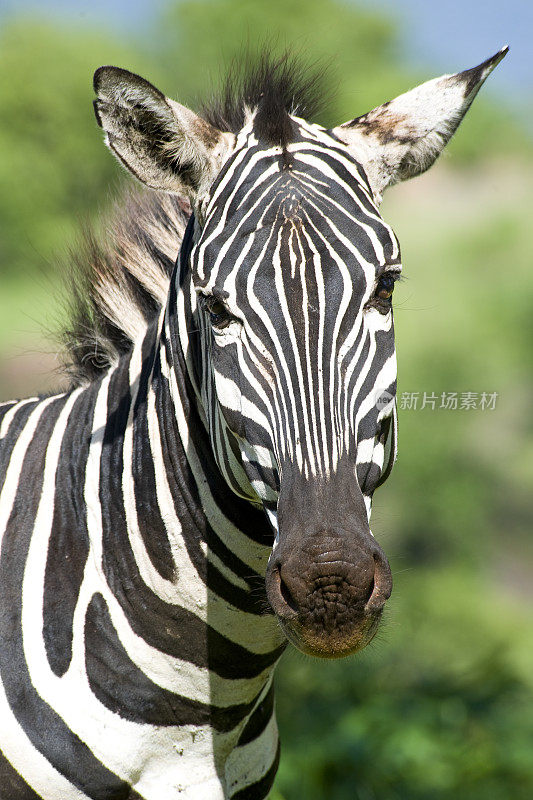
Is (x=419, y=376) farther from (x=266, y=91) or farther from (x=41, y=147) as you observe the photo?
(x=266, y=91)

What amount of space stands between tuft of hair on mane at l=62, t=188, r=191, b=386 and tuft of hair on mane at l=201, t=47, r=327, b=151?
46 cm

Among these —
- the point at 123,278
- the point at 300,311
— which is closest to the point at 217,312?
the point at 300,311

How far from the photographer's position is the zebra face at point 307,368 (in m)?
2.05

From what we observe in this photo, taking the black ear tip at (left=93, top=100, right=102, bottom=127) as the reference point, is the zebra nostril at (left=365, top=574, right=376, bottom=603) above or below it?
below

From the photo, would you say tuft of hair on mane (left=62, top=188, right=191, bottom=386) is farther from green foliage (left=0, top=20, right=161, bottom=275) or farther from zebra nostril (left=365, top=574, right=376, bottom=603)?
green foliage (left=0, top=20, right=161, bottom=275)

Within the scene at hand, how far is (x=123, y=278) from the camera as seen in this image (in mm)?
3242

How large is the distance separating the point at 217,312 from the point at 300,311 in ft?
0.91

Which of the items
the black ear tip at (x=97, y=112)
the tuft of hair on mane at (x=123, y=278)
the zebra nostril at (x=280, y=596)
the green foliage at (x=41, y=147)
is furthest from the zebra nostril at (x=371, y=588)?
the green foliage at (x=41, y=147)

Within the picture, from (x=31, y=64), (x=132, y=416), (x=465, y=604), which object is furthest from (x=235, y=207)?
(x=31, y=64)

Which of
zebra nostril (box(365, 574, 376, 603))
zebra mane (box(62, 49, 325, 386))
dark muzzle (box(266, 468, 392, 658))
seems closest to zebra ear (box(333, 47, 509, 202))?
zebra mane (box(62, 49, 325, 386))

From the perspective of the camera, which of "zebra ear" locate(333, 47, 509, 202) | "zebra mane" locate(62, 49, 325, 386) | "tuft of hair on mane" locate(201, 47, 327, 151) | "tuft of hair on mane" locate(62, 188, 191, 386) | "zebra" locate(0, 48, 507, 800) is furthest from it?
"tuft of hair on mane" locate(62, 188, 191, 386)

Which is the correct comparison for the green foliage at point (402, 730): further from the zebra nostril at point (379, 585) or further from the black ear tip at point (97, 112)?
the black ear tip at point (97, 112)

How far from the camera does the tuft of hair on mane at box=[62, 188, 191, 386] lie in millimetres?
3197

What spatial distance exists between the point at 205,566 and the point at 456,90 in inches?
73.9
